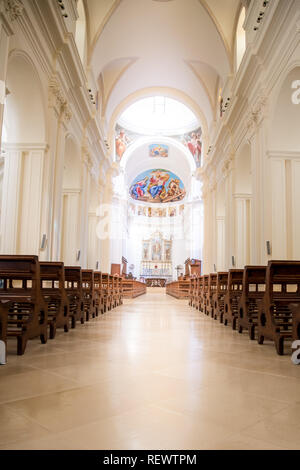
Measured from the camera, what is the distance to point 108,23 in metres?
11.9

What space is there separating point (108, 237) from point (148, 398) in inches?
619

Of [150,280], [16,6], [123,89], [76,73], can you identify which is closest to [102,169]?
[123,89]

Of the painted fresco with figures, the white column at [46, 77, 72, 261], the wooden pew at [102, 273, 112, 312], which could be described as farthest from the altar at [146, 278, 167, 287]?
the white column at [46, 77, 72, 261]

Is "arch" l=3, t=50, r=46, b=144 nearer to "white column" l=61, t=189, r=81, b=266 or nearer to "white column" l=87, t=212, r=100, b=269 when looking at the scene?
"white column" l=61, t=189, r=81, b=266

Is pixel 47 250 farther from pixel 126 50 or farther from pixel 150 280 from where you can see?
pixel 150 280

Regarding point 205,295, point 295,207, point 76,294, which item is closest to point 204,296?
point 205,295

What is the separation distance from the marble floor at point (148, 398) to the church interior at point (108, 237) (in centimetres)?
1

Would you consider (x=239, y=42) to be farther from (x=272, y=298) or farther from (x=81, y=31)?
(x=272, y=298)

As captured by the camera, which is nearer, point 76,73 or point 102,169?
point 76,73

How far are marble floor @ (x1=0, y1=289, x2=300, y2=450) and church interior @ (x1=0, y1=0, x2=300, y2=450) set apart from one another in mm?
12

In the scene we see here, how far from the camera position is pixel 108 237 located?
17.7 m

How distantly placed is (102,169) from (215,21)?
→ 25.1 ft
